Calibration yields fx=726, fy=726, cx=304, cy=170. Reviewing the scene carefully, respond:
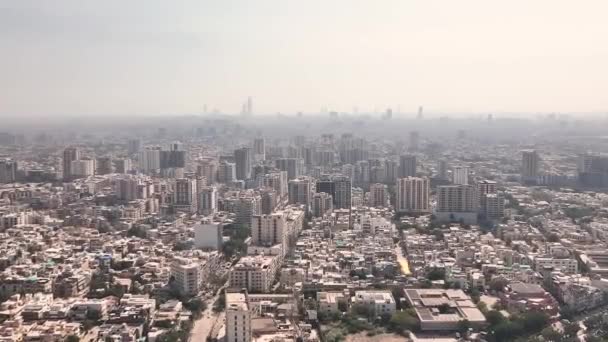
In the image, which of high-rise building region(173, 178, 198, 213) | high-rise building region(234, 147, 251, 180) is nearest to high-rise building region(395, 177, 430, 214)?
high-rise building region(173, 178, 198, 213)

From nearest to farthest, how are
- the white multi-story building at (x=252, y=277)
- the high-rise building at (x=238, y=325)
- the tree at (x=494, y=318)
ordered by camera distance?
the high-rise building at (x=238, y=325), the tree at (x=494, y=318), the white multi-story building at (x=252, y=277)

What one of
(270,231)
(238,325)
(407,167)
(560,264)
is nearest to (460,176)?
(407,167)

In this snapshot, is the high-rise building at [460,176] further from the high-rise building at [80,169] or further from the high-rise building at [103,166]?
the high-rise building at [80,169]

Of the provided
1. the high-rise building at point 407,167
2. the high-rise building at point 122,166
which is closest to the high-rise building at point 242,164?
the high-rise building at point 122,166

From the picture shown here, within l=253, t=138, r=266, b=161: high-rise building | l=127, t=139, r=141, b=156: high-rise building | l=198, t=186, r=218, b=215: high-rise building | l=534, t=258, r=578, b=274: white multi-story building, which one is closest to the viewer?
l=534, t=258, r=578, b=274: white multi-story building

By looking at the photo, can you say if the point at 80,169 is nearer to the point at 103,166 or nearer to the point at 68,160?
the point at 68,160

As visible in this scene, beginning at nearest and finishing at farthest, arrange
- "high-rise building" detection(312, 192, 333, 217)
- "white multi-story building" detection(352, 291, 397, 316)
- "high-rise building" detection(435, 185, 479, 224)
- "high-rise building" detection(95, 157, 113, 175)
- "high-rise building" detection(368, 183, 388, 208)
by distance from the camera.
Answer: "white multi-story building" detection(352, 291, 397, 316) → "high-rise building" detection(435, 185, 479, 224) → "high-rise building" detection(312, 192, 333, 217) → "high-rise building" detection(368, 183, 388, 208) → "high-rise building" detection(95, 157, 113, 175)

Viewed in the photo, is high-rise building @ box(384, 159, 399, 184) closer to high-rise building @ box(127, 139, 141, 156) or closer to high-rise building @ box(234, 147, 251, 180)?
high-rise building @ box(234, 147, 251, 180)
